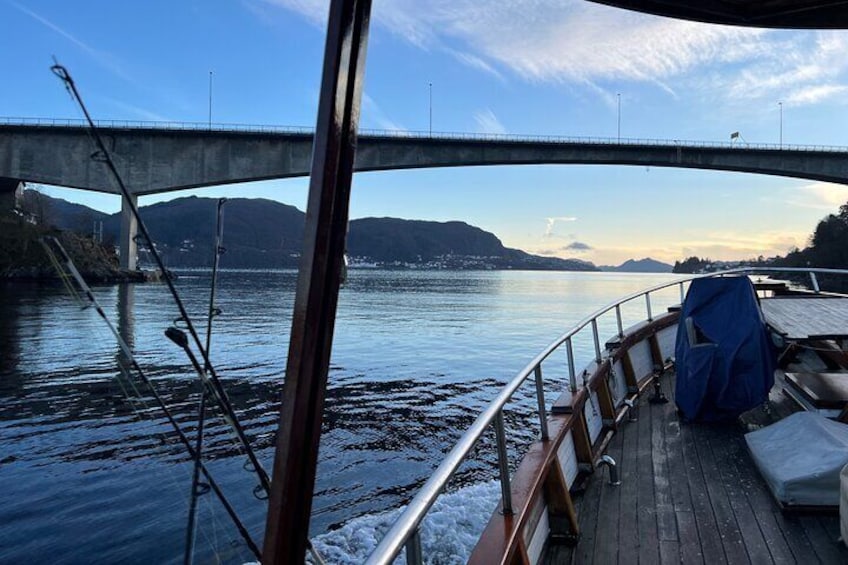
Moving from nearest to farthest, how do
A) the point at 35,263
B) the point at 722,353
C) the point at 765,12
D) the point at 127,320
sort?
1. the point at 765,12
2. the point at 722,353
3. the point at 127,320
4. the point at 35,263

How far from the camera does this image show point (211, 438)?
1112 centimetres

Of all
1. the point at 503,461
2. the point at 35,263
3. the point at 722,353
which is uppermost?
the point at 722,353

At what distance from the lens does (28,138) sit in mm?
41031

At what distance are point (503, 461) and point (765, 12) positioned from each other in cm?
276

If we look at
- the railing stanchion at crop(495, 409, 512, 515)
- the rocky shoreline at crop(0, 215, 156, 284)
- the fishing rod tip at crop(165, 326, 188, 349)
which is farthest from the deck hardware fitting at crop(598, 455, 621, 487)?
the rocky shoreline at crop(0, 215, 156, 284)

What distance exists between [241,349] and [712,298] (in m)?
20.5

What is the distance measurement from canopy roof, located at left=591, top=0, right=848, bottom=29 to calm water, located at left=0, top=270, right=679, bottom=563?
4.85m

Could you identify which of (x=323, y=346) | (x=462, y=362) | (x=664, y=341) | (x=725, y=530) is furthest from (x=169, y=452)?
(x=462, y=362)

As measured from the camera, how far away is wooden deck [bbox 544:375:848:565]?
3.43m

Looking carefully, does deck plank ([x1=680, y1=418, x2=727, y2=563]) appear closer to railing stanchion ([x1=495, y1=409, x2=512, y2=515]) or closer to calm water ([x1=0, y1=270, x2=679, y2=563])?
railing stanchion ([x1=495, y1=409, x2=512, y2=515])

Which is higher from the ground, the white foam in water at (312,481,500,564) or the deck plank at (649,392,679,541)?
the deck plank at (649,392,679,541)

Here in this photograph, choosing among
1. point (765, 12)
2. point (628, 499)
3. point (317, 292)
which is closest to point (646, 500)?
point (628, 499)

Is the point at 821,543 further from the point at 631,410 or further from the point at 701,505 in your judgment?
the point at 631,410

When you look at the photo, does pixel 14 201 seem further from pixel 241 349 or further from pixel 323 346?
pixel 323 346
